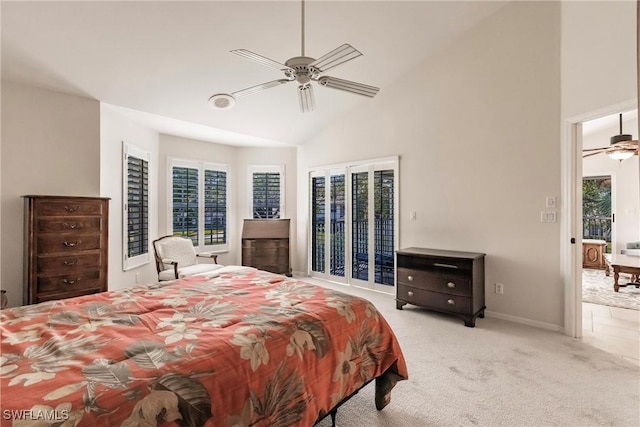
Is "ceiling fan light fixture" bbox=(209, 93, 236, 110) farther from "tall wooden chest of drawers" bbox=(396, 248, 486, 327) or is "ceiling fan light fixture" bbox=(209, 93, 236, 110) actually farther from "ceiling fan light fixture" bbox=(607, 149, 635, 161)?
"ceiling fan light fixture" bbox=(607, 149, 635, 161)

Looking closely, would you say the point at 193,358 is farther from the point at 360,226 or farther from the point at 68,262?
the point at 360,226

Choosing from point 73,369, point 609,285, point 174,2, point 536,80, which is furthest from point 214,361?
point 609,285

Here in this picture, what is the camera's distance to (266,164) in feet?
20.2

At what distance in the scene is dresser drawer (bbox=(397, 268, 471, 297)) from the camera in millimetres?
3484

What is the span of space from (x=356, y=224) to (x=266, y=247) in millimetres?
1669

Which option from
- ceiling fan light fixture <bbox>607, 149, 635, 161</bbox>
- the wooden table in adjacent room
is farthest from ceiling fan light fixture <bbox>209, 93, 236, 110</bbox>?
the wooden table in adjacent room

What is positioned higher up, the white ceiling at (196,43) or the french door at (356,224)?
the white ceiling at (196,43)

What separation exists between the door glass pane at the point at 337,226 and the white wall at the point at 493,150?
111 cm

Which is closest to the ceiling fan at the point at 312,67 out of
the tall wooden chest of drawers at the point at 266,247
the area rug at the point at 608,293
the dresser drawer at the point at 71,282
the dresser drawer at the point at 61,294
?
the dresser drawer at the point at 71,282

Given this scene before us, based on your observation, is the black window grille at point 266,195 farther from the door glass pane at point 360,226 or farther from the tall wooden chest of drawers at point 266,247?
the door glass pane at point 360,226

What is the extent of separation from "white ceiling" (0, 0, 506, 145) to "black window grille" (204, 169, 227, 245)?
4.83 ft

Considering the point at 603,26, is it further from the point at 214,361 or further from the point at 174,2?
the point at 214,361

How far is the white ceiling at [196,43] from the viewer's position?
267 centimetres

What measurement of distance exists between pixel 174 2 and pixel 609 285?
712 centimetres
